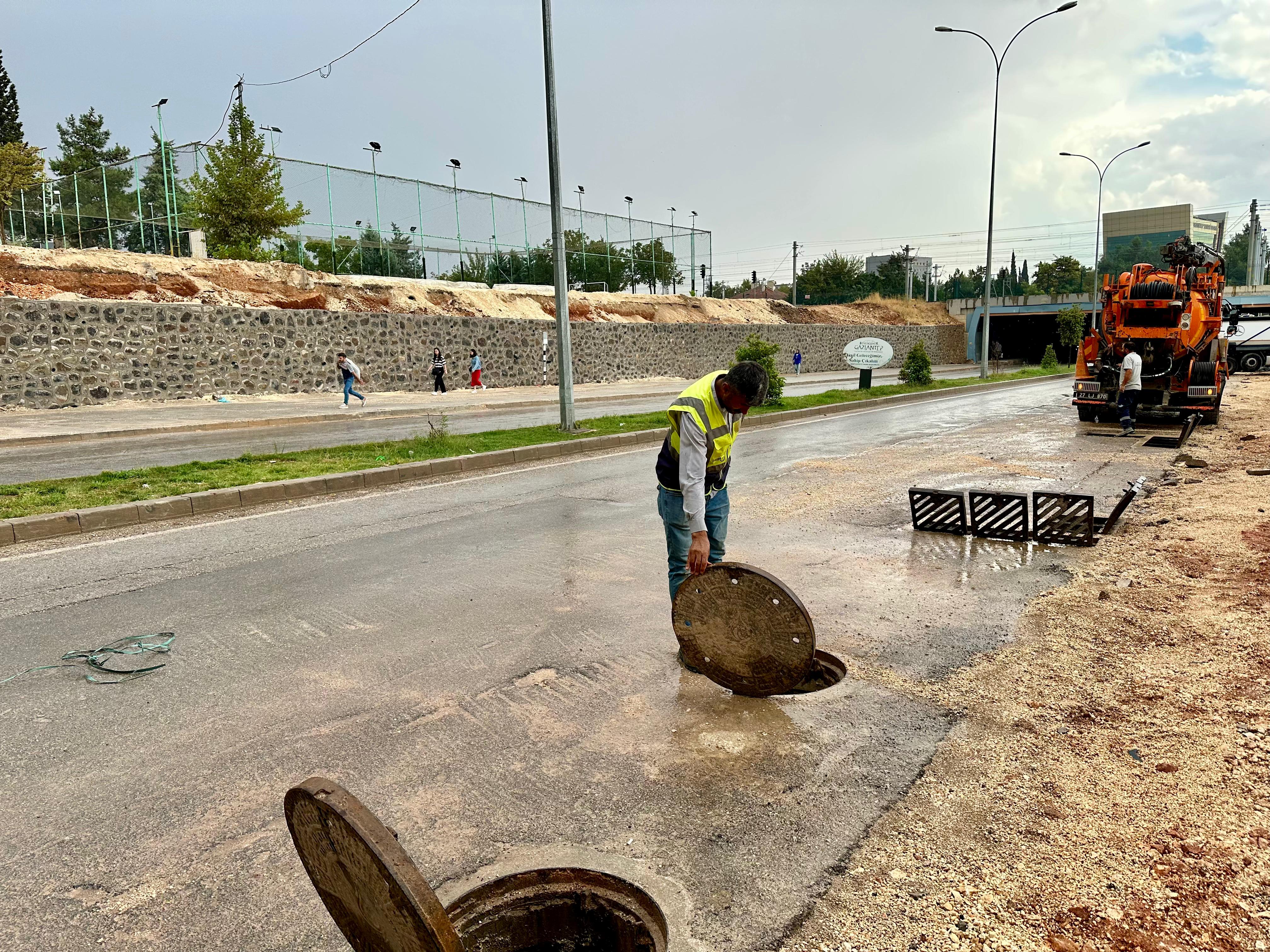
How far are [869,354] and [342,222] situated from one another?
61.9 feet

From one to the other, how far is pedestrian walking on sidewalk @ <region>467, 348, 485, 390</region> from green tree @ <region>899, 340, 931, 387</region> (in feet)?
46.8

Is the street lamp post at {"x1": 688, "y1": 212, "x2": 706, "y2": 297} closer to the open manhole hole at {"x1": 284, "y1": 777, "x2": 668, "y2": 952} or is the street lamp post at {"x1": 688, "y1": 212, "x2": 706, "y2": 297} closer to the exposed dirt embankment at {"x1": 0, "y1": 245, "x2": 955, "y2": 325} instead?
the exposed dirt embankment at {"x1": 0, "y1": 245, "x2": 955, "y2": 325}

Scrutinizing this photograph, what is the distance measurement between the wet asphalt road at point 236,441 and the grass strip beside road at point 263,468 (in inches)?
35.5

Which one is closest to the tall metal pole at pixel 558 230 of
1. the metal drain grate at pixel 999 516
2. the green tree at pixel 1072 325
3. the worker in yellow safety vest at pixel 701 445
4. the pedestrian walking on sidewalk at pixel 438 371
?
the metal drain grate at pixel 999 516

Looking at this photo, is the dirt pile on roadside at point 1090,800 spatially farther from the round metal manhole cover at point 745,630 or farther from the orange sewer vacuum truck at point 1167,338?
the orange sewer vacuum truck at point 1167,338

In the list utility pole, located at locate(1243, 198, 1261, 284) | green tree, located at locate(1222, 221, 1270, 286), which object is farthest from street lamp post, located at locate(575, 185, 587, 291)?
green tree, located at locate(1222, 221, 1270, 286)

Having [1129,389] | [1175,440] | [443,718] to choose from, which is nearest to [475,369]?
[1129,389]

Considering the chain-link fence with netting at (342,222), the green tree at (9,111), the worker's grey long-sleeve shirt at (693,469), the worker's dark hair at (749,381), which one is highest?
the green tree at (9,111)

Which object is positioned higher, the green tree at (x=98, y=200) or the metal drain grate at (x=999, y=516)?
the green tree at (x=98, y=200)

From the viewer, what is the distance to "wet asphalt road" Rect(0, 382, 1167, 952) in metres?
2.76

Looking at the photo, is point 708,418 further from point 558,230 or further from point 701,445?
point 558,230

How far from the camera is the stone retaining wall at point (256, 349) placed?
62.4 feet

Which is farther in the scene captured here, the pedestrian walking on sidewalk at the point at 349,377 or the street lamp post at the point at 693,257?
the street lamp post at the point at 693,257

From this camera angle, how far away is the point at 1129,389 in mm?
14281
